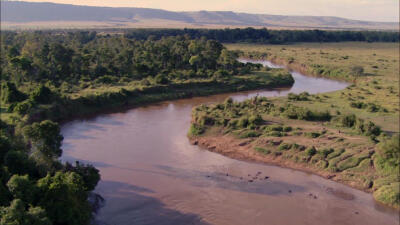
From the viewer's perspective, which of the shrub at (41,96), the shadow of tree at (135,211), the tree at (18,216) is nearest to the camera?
the tree at (18,216)

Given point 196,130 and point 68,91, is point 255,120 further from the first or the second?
point 68,91

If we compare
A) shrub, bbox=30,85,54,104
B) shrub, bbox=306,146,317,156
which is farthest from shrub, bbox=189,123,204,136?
shrub, bbox=30,85,54,104

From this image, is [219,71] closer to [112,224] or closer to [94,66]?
[94,66]

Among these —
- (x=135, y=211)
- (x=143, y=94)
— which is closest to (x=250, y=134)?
(x=135, y=211)

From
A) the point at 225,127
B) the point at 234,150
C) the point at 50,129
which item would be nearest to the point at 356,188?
the point at 234,150

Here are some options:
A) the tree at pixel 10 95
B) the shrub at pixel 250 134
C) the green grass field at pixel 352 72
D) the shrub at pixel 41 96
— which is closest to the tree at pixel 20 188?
the shrub at pixel 250 134

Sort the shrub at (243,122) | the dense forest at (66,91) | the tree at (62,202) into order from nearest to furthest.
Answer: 1. the tree at (62,202)
2. the dense forest at (66,91)
3. the shrub at (243,122)

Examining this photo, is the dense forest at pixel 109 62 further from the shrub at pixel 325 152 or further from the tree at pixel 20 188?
the tree at pixel 20 188
